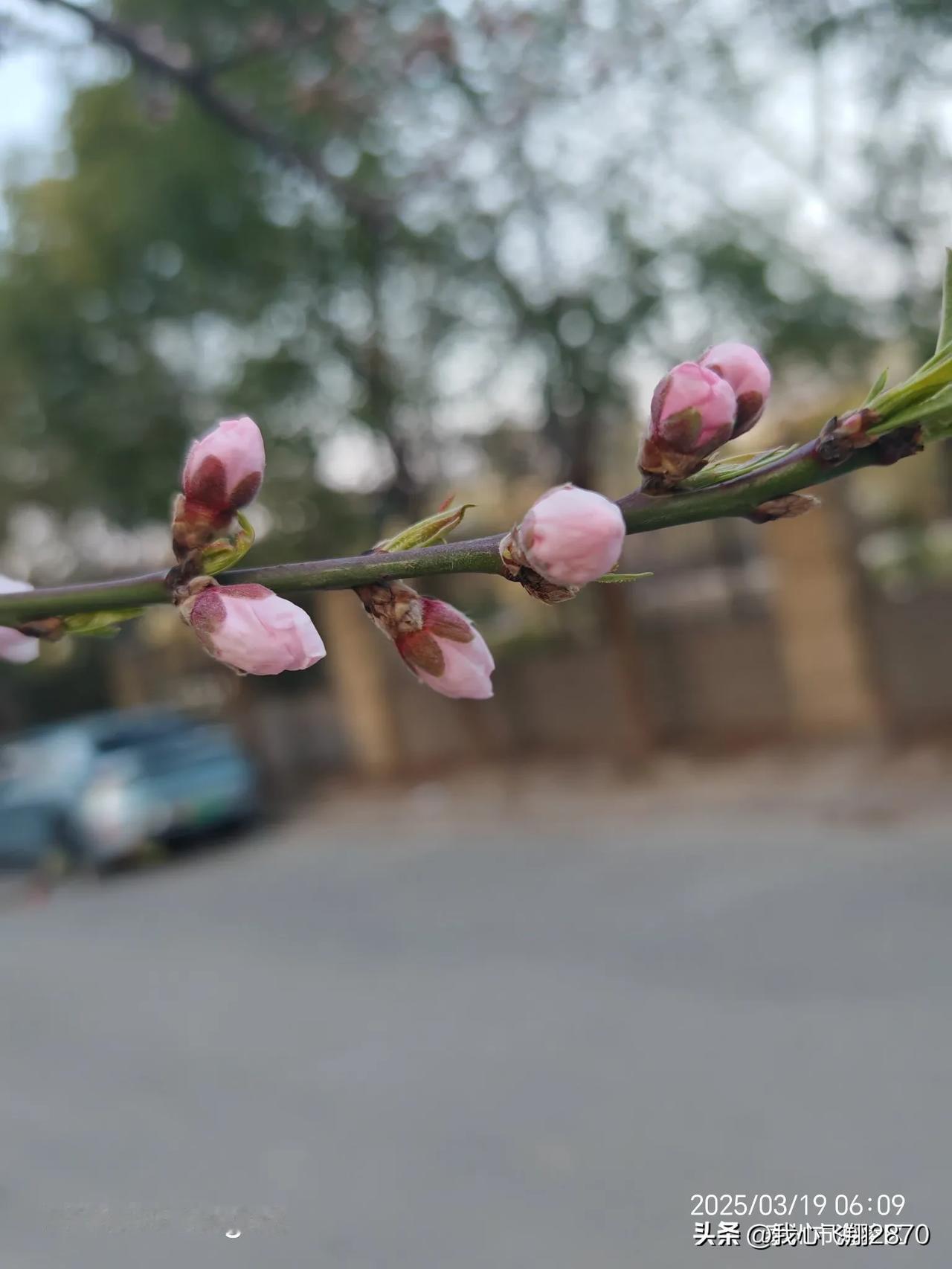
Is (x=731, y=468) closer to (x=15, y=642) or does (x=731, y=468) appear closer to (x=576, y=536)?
(x=576, y=536)

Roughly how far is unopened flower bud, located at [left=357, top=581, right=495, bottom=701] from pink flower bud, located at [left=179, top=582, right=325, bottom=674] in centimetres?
6

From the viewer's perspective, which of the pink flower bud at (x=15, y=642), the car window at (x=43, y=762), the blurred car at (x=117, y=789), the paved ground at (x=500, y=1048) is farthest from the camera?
the car window at (x=43, y=762)

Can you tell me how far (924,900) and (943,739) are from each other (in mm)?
3206

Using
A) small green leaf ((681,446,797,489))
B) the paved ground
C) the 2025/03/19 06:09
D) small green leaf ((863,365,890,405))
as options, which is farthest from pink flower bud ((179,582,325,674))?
the 2025/03/19 06:09

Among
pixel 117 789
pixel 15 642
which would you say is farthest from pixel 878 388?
pixel 117 789

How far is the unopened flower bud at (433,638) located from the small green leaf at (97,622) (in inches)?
7.5

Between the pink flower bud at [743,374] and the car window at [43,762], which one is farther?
the car window at [43,762]

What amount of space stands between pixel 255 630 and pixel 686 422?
12.7 inches

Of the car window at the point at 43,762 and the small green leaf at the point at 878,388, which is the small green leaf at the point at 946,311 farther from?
the car window at the point at 43,762

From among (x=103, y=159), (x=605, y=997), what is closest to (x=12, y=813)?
(x=103, y=159)

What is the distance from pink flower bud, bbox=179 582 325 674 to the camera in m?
0.88

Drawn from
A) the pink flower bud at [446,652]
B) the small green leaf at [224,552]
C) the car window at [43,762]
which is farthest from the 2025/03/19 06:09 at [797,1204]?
the car window at [43,762]

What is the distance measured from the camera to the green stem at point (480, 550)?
0.84 m

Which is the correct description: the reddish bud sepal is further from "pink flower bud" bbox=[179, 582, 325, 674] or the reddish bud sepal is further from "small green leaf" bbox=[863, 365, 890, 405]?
"small green leaf" bbox=[863, 365, 890, 405]
